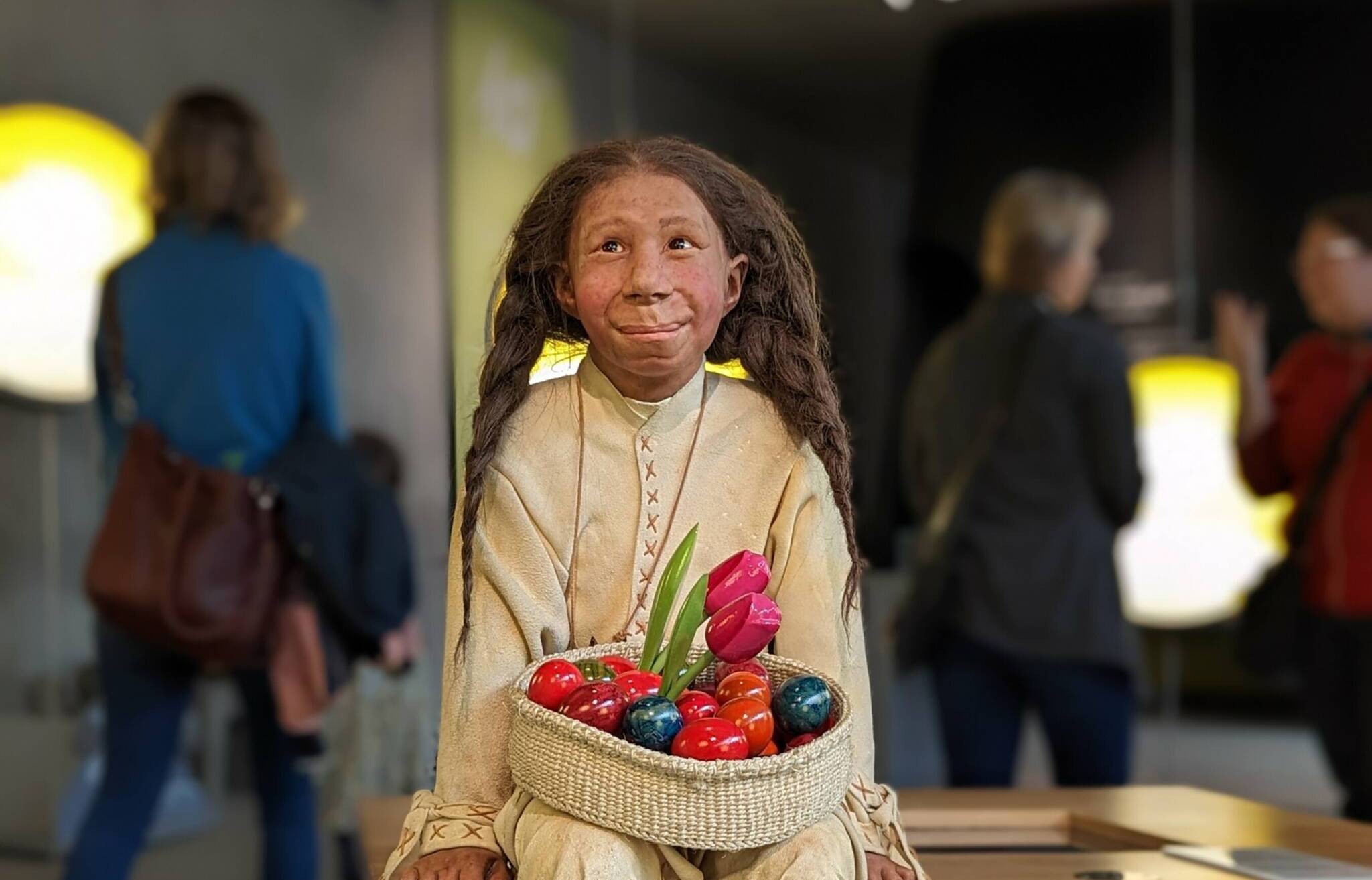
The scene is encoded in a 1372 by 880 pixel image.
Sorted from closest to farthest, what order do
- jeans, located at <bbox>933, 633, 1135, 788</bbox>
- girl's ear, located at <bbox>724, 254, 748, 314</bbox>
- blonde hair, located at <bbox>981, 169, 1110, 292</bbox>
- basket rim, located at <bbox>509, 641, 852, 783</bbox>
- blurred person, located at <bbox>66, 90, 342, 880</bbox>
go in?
basket rim, located at <bbox>509, 641, 852, 783</bbox>, girl's ear, located at <bbox>724, 254, 748, 314</bbox>, blurred person, located at <bbox>66, 90, 342, 880</bbox>, jeans, located at <bbox>933, 633, 1135, 788</bbox>, blonde hair, located at <bbox>981, 169, 1110, 292</bbox>

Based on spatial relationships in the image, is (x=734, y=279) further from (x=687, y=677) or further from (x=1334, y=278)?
(x=1334, y=278)

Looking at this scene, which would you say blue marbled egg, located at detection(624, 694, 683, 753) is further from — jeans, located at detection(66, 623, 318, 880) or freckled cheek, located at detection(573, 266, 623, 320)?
jeans, located at detection(66, 623, 318, 880)

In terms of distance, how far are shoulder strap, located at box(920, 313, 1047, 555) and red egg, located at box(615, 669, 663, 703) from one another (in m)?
1.93

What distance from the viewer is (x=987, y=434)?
3143 mm

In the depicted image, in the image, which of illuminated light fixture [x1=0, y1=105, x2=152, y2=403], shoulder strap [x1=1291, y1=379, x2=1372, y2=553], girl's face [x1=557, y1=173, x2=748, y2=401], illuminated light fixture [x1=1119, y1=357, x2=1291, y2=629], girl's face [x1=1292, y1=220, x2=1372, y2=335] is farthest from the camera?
illuminated light fixture [x1=1119, y1=357, x2=1291, y2=629]

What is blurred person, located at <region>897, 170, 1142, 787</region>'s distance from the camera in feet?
9.71

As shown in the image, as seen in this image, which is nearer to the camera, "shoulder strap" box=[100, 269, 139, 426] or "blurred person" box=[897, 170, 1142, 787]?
"shoulder strap" box=[100, 269, 139, 426]

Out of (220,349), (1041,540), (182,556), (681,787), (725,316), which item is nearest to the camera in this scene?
(681,787)

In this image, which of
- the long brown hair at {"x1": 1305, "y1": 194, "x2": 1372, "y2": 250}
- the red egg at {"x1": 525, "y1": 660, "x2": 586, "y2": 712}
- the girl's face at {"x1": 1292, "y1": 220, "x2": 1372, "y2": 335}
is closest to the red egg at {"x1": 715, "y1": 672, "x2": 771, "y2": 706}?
the red egg at {"x1": 525, "y1": 660, "x2": 586, "y2": 712}

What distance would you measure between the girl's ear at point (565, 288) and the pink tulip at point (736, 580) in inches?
12.5

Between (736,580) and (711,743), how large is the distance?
15 cm

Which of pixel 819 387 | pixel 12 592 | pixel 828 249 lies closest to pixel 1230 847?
pixel 819 387

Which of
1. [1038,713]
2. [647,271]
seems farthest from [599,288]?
[1038,713]

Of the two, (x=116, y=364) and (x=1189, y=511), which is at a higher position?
(x=116, y=364)
